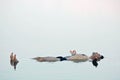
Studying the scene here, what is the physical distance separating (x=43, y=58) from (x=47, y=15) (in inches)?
18.3

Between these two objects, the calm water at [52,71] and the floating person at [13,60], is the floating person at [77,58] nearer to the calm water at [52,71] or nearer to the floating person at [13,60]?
the calm water at [52,71]

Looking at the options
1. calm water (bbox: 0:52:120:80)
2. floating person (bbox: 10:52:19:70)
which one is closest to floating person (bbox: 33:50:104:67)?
calm water (bbox: 0:52:120:80)

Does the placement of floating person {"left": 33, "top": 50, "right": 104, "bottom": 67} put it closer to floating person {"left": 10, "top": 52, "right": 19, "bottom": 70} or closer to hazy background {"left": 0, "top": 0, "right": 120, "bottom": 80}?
hazy background {"left": 0, "top": 0, "right": 120, "bottom": 80}

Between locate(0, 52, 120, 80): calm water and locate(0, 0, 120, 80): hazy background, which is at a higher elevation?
locate(0, 0, 120, 80): hazy background

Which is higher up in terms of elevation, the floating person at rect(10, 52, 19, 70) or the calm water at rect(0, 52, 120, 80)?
the floating person at rect(10, 52, 19, 70)

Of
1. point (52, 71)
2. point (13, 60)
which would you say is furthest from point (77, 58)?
point (13, 60)

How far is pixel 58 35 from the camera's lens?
93.7 inches

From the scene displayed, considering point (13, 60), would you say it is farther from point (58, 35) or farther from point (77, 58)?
point (77, 58)

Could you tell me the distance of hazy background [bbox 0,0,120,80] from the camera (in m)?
2.34

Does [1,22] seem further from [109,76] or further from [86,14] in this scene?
[109,76]

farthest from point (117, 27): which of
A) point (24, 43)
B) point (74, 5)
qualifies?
point (24, 43)

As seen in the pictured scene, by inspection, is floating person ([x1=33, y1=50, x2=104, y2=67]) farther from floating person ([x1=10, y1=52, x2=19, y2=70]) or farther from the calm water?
floating person ([x1=10, y1=52, x2=19, y2=70])

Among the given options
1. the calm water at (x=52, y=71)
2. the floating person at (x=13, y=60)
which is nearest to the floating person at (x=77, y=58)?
the calm water at (x=52, y=71)

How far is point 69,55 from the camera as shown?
2354 millimetres
